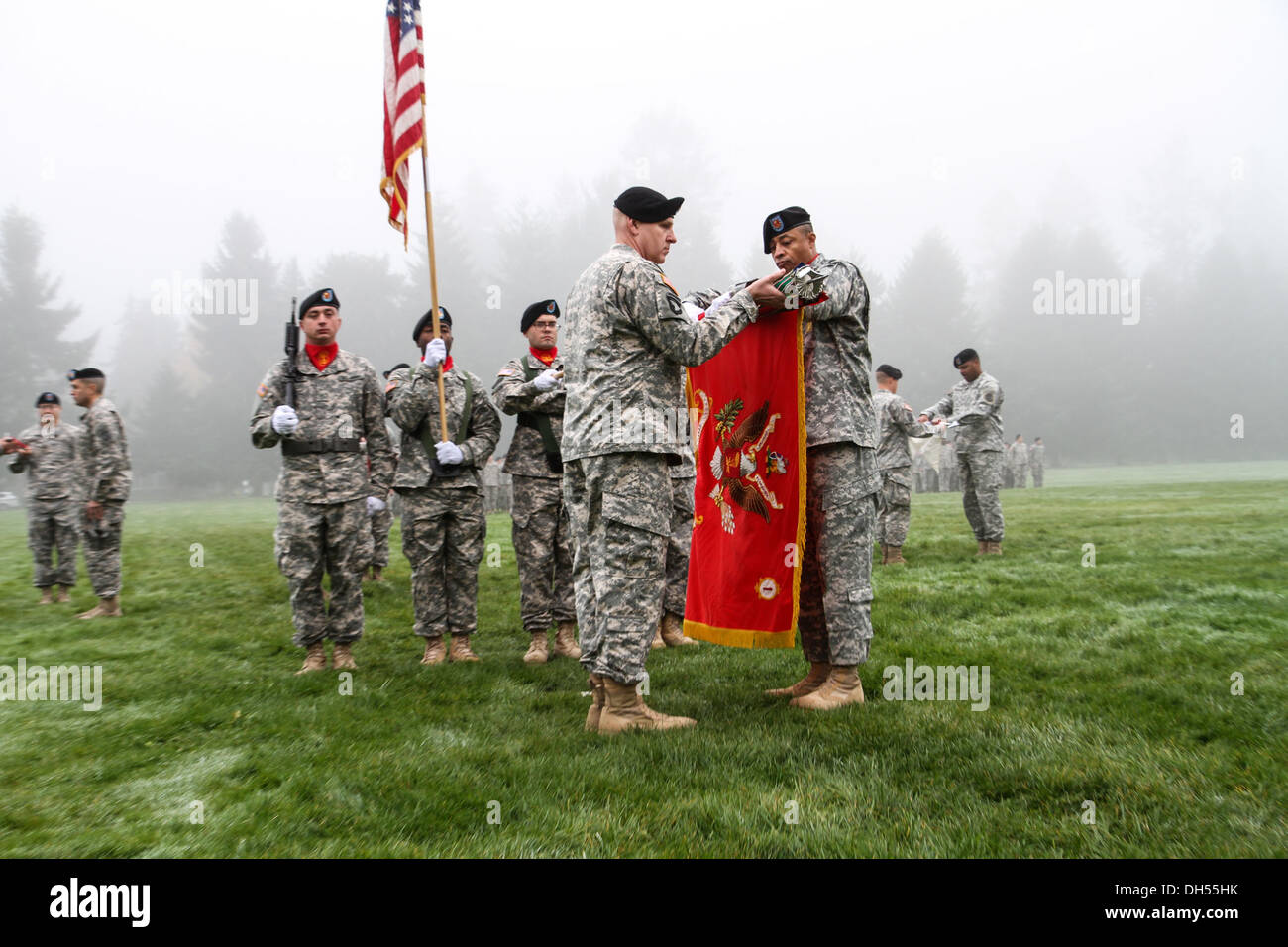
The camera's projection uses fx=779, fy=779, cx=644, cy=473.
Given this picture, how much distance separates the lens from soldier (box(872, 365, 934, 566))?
35.9 ft

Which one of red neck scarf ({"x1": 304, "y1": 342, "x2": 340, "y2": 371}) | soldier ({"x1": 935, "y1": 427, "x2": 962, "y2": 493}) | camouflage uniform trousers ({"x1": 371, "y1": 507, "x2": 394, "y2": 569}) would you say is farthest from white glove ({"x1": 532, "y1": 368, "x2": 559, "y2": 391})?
soldier ({"x1": 935, "y1": 427, "x2": 962, "y2": 493})

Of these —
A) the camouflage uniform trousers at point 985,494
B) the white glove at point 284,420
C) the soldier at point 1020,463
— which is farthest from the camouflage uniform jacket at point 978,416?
the soldier at point 1020,463

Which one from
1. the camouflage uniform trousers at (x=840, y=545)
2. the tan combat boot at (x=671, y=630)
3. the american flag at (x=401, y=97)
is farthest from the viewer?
the tan combat boot at (x=671, y=630)

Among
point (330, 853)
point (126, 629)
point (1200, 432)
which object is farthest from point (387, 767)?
point (1200, 432)

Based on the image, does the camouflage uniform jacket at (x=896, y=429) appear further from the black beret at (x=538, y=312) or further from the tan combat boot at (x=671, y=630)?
the black beret at (x=538, y=312)

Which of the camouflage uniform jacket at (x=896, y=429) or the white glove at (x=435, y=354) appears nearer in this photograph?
the white glove at (x=435, y=354)

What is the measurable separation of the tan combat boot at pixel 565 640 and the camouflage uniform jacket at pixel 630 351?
2.78 meters

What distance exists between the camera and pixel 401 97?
606 cm

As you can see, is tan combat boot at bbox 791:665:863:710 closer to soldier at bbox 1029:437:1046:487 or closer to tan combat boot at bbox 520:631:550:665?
tan combat boot at bbox 520:631:550:665

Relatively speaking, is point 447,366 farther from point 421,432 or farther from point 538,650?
point 538,650

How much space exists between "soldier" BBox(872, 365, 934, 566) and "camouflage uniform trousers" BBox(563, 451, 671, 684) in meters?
7.16

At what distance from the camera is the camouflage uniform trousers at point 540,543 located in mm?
6516

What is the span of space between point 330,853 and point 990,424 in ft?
35.2

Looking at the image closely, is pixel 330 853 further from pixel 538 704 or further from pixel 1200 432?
pixel 1200 432
